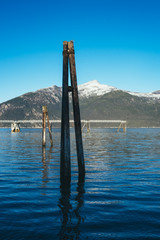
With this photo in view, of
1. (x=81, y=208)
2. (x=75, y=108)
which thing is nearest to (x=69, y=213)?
(x=81, y=208)

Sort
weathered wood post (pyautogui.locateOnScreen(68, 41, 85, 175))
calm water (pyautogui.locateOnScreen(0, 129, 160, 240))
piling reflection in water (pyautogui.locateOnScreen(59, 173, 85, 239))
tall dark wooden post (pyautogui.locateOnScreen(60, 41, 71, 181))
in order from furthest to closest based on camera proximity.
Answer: weathered wood post (pyautogui.locateOnScreen(68, 41, 85, 175)), tall dark wooden post (pyautogui.locateOnScreen(60, 41, 71, 181)), calm water (pyautogui.locateOnScreen(0, 129, 160, 240)), piling reflection in water (pyautogui.locateOnScreen(59, 173, 85, 239))

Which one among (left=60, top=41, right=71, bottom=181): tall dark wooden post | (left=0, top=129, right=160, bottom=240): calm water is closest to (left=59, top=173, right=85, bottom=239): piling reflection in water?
(left=0, top=129, right=160, bottom=240): calm water

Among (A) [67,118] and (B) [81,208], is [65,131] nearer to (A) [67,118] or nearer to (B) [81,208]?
(A) [67,118]

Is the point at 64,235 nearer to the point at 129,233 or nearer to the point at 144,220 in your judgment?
the point at 129,233

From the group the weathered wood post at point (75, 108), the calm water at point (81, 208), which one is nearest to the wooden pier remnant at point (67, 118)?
the weathered wood post at point (75, 108)

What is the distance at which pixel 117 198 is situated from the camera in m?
12.2

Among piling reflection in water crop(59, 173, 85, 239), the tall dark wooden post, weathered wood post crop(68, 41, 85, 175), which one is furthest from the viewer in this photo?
weathered wood post crop(68, 41, 85, 175)

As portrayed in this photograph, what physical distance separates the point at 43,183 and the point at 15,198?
11.5 ft

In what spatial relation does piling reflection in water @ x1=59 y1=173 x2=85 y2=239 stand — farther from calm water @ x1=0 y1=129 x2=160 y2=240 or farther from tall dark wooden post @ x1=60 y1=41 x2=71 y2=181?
tall dark wooden post @ x1=60 y1=41 x2=71 y2=181

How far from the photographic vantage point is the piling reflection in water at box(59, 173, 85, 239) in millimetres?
8047

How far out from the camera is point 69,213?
9938mm

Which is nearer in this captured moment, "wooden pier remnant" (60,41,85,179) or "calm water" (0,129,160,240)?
"calm water" (0,129,160,240)

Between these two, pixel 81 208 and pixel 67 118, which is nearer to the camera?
pixel 81 208

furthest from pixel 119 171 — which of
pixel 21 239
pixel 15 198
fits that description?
pixel 21 239
